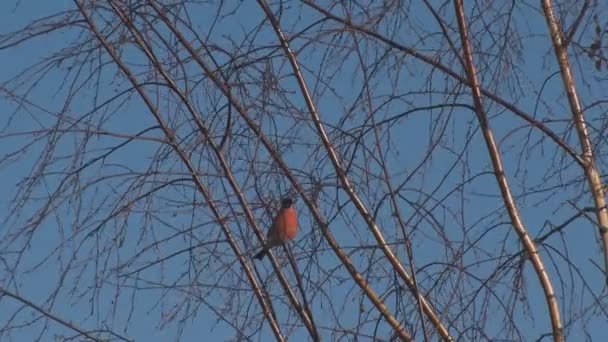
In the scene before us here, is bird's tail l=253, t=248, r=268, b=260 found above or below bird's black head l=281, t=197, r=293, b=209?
below

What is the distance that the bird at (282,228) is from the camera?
5637mm

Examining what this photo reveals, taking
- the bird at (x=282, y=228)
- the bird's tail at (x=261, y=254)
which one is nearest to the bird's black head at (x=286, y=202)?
the bird at (x=282, y=228)

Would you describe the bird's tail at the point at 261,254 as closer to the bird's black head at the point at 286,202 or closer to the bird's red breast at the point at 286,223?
the bird's red breast at the point at 286,223

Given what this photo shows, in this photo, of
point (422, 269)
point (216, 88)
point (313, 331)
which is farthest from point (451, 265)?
point (216, 88)

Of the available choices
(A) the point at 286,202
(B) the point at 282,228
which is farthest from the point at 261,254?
(A) the point at 286,202

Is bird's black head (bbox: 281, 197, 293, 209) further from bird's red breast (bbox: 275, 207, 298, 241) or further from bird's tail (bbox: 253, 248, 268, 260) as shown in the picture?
bird's tail (bbox: 253, 248, 268, 260)

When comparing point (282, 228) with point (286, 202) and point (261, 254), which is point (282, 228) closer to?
point (261, 254)

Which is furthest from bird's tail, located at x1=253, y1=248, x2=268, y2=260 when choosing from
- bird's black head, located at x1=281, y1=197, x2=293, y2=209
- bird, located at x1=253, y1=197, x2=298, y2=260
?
bird's black head, located at x1=281, y1=197, x2=293, y2=209

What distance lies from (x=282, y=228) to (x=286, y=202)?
0.73 ft

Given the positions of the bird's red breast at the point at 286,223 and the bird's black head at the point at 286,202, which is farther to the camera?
the bird's black head at the point at 286,202

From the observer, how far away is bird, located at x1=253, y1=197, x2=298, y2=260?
5.64 meters

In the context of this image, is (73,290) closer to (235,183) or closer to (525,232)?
(235,183)

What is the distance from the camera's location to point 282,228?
18.6ft

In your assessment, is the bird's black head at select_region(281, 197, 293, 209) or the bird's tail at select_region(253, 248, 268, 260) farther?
the bird's black head at select_region(281, 197, 293, 209)
